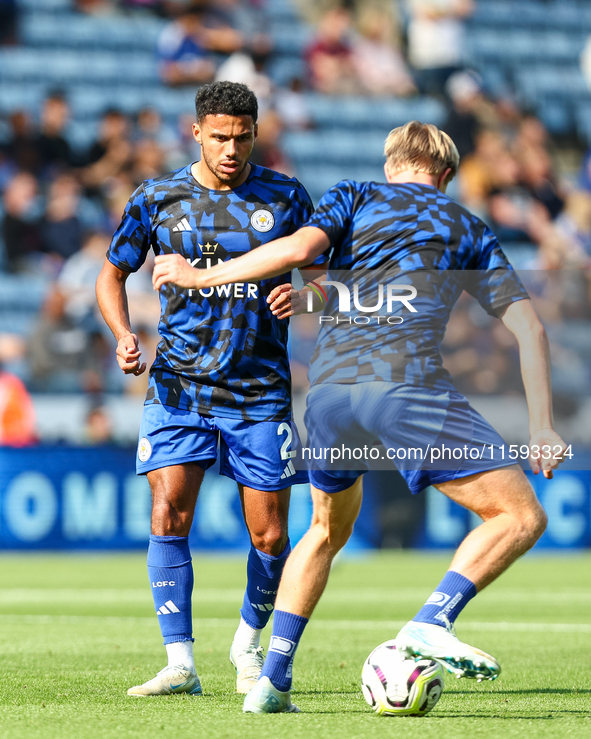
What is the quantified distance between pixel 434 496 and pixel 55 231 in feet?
20.7

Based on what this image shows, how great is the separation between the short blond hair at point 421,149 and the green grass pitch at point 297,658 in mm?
1770

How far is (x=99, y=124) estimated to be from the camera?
59.0 ft

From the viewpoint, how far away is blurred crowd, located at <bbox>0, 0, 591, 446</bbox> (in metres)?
15.1

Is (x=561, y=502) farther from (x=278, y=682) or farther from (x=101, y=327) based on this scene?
(x=278, y=682)

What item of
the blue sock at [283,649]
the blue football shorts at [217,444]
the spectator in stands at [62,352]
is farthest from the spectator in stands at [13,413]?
the blue sock at [283,649]

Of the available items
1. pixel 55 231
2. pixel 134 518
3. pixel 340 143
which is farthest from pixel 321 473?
pixel 340 143

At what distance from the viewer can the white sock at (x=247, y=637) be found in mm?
4794

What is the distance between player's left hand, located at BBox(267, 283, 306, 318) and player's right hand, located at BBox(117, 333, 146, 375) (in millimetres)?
611

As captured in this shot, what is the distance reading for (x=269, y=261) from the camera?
359 cm

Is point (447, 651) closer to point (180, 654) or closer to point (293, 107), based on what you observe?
point (180, 654)

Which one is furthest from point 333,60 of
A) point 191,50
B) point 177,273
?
point 177,273

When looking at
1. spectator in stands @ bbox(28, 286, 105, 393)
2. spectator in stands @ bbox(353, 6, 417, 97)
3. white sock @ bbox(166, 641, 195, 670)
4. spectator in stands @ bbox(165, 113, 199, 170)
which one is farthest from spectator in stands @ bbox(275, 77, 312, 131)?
white sock @ bbox(166, 641, 195, 670)

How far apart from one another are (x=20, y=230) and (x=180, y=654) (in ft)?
40.2

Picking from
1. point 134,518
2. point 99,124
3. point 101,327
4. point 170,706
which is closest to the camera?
point 170,706
